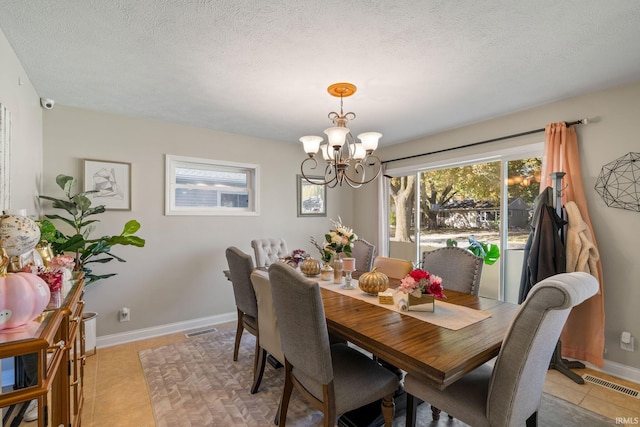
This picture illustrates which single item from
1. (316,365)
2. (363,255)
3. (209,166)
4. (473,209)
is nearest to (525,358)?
(316,365)

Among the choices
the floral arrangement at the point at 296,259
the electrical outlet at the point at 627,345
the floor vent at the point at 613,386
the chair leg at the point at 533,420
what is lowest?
the floor vent at the point at 613,386

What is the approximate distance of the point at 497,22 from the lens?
65.2 inches

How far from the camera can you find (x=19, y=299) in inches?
35.7

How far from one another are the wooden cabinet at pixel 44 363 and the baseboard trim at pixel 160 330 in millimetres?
1626

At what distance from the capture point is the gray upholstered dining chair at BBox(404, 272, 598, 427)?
1.15 m

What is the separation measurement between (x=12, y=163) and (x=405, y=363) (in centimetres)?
262

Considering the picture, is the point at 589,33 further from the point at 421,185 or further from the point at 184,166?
the point at 184,166

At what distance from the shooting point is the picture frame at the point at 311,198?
4.44 metres

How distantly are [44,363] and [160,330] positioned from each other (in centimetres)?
276

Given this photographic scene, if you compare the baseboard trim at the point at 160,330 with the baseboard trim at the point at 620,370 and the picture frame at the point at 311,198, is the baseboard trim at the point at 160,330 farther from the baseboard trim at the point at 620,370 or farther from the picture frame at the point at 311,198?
the baseboard trim at the point at 620,370

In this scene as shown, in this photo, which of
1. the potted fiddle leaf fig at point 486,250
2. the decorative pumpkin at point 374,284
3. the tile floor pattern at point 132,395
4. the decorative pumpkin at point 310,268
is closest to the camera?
the tile floor pattern at point 132,395

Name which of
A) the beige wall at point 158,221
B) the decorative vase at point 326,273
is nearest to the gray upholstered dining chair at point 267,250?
the beige wall at point 158,221

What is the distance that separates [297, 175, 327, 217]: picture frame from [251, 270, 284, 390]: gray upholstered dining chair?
245cm

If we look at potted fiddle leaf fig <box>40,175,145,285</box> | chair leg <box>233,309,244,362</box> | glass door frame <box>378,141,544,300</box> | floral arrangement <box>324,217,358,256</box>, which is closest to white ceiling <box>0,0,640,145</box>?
glass door frame <box>378,141,544,300</box>
